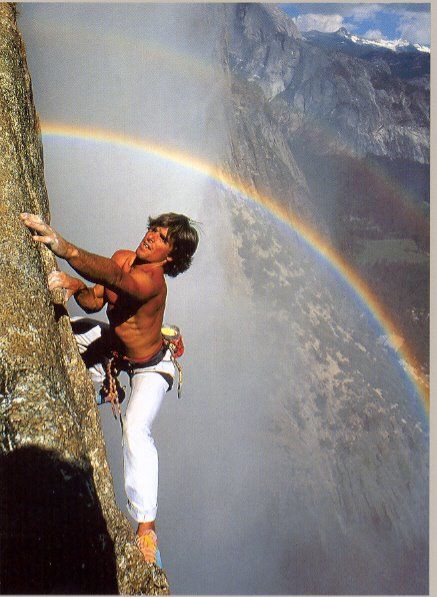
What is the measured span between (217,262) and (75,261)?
35791 mm

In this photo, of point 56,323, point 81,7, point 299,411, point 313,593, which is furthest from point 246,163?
point 56,323

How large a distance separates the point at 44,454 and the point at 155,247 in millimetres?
1443

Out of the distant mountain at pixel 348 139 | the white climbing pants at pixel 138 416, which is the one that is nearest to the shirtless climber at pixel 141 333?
the white climbing pants at pixel 138 416

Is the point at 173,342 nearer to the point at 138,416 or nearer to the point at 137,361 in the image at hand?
the point at 137,361

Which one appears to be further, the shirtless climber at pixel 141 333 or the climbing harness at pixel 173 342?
the climbing harness at pixel 173 342

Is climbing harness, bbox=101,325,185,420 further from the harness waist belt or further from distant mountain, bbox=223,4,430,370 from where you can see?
distant mountain, bbox=223,4,430,370

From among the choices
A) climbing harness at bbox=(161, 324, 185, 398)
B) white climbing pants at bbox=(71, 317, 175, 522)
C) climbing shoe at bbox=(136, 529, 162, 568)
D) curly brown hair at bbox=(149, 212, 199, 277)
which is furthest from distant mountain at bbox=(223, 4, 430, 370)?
climbing shoe at bbox=(136, 529, 162, 568)

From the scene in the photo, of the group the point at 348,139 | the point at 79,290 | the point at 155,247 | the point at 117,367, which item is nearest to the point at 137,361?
the point at 117,367

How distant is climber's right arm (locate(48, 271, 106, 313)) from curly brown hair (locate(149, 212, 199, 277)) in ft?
1.78

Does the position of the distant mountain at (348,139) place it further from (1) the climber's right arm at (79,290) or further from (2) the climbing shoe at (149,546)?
(2) the climbing shoe at (149,546)

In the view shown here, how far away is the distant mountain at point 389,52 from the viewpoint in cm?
6306

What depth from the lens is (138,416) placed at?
3.26 m

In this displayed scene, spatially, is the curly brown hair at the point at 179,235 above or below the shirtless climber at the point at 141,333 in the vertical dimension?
above

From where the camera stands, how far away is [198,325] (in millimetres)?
37312
